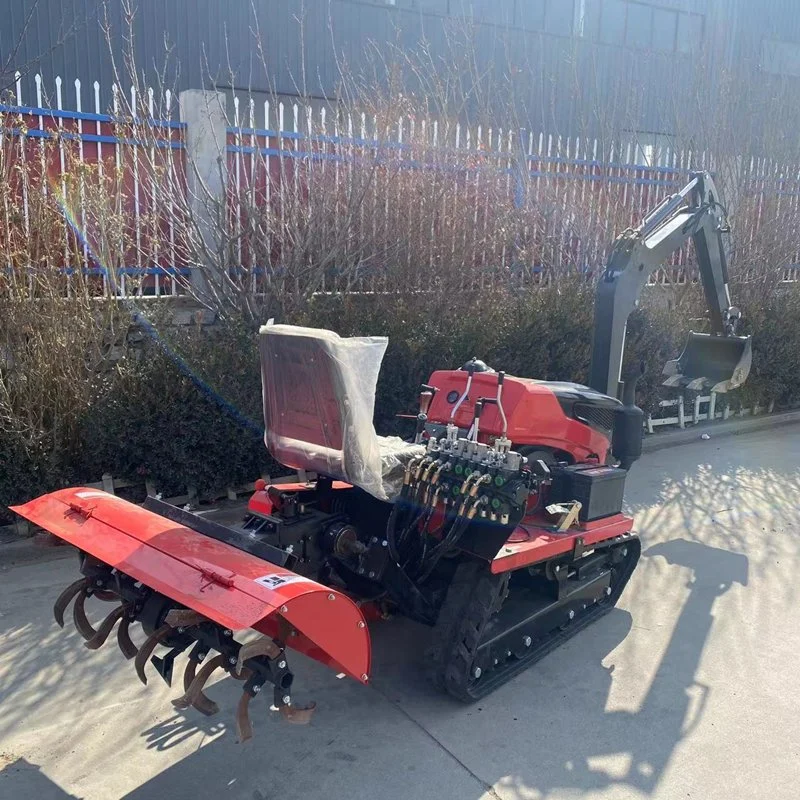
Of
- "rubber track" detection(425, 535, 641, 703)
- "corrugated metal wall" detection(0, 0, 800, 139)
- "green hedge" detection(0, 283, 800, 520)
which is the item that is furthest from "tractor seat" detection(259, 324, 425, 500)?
"corrugated metal wall" detection(0, 0, 800, 139)

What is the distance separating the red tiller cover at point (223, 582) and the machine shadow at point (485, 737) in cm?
50

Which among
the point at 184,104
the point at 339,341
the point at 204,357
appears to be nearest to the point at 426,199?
the point at 184,104

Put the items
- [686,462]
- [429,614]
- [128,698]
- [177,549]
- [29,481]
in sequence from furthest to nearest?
[686,462] → [29,481] → [429,614] → [128,698] → [177,549]

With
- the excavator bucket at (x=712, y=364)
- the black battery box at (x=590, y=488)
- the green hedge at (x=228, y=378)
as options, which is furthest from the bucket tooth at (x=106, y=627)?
the excavator bucket at (x=712, y=364)

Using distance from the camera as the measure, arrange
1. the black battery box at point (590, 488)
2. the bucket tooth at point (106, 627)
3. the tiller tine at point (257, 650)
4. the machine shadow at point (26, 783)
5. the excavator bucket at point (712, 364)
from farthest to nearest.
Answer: the excavator bucket at point (712, 364)
the black battery box at point (590, 488)
the bucket tooth at point (106, 627)
the machine shadow at point (26, 783)
the tiller tine at point (257, 650)

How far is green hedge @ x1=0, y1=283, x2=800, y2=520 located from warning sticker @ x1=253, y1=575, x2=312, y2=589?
2859 mm

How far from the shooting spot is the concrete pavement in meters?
3.03

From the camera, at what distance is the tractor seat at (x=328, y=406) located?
327 centimetres

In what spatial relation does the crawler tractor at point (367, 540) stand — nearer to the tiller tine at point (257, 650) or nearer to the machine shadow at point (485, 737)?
the tiller tine at point (257, 650)

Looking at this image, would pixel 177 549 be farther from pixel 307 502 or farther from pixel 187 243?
pixel 187 243

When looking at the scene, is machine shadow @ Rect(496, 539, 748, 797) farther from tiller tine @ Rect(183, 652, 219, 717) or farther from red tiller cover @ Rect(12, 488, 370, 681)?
tiller tine @ Rect(183, 652, 219, 717)

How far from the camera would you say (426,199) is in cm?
Answer: 718

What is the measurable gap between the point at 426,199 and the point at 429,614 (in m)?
4.41

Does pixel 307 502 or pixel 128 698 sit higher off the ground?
pixel 307 502
